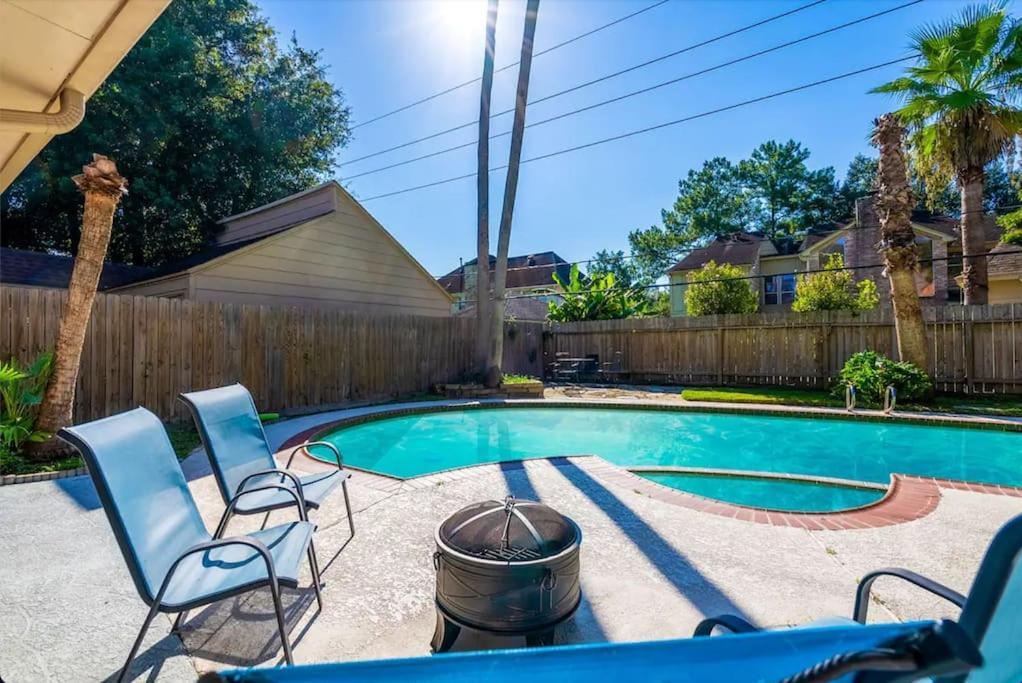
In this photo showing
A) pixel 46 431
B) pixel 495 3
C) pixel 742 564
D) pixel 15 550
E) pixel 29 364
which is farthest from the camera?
pixel 495 3

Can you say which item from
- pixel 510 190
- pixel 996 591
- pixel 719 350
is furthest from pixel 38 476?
pixel 719 350

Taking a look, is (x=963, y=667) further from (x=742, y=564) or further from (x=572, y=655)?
(x=742, y=564)

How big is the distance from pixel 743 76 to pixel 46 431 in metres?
15.1

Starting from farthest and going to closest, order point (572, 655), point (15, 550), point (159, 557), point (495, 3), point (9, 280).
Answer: point (495, 3) < point (9, 280) < point (15, 550) < point (159, 557) < point (572, 655)

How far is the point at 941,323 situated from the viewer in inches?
429

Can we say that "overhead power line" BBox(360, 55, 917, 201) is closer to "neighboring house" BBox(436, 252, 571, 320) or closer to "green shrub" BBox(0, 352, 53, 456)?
"neighboring house" BBox(436, 252, 571, 320)

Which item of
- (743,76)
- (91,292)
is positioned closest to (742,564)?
(91,292)

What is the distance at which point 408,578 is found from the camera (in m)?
2.89

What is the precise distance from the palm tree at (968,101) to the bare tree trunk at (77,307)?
15.0 m

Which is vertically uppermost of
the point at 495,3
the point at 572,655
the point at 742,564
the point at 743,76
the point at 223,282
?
the point at 495,3

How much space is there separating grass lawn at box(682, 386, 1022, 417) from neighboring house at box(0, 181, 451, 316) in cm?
863

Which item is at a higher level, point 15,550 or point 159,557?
point 159,557

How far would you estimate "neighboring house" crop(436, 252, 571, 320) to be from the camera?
3034cm

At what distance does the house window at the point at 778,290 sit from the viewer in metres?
22.8
